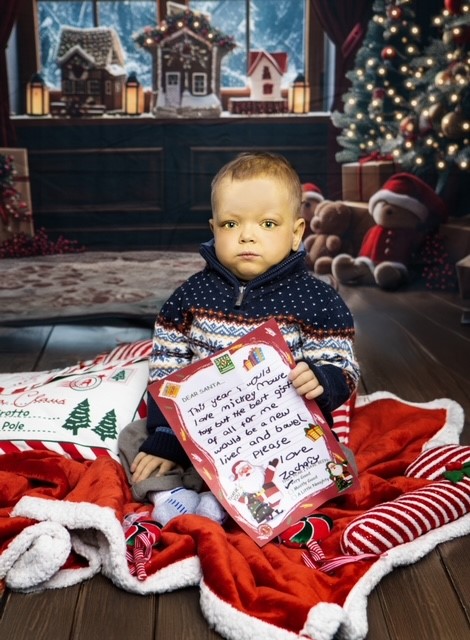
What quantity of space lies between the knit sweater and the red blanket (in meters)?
0.16

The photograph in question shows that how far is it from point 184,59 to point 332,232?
0.81 metres

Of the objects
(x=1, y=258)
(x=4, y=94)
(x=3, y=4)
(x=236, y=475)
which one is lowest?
(x=236, y=475)

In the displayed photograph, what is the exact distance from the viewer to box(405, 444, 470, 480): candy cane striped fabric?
1661mm

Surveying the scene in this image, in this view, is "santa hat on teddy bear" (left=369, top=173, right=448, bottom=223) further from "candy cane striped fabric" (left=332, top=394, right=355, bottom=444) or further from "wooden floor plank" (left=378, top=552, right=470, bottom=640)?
"wooden floor plank" (left=378, top=552, right=470, bottom=640)

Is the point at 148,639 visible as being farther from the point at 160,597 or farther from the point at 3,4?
the point at 3,4

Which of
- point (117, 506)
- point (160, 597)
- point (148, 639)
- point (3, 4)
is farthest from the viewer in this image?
point (3, 4)

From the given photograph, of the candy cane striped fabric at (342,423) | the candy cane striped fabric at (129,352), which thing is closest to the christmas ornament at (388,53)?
the candy cane striped fabric at (129,352)

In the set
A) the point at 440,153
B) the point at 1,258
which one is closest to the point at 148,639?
the point at 1,258

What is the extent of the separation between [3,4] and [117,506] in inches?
78.2

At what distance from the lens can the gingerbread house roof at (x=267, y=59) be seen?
9.49ft

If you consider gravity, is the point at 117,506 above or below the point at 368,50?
below

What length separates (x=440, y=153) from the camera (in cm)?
317

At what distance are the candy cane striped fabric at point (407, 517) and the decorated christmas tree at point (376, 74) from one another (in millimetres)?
1683

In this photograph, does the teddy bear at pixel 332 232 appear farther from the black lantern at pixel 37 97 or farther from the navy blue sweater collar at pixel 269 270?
the navy blue sweater collar at pixel 269 270
